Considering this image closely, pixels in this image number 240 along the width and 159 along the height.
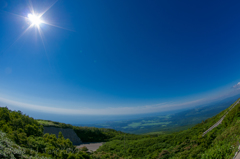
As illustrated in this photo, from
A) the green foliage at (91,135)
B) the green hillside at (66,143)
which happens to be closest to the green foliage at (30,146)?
the green hillside at (66,143)

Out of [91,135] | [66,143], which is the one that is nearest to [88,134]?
[91,135]

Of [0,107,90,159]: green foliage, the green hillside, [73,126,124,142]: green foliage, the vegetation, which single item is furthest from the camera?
[73,126,124,142]: green foliage

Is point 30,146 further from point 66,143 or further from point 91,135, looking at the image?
point 91,135

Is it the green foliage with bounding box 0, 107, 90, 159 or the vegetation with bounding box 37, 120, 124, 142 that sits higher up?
the green foliage with bounding box 0, 107, 90, 159

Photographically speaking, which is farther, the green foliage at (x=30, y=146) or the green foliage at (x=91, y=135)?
the green foliage at (x=91, y=135)

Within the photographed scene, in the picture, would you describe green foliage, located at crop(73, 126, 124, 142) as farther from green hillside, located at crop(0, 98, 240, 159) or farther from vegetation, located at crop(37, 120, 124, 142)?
green hillside, located at crop(0, 98, 240, 159)

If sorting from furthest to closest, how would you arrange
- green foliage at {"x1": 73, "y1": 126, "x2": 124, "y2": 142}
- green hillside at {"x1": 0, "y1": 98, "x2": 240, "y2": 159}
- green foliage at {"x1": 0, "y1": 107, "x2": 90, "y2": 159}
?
green foliage at {"x1": 73, "y1": 126, "x2": 124, "y2": 142} < green hillside at {"x1": 0, "y1": 98, "x2": 240, "y2": 159} < green foliage at {"x1": 0, "y1": 107, "x2": 90, "y2": 159}

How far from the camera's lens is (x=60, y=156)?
7879 millimetres

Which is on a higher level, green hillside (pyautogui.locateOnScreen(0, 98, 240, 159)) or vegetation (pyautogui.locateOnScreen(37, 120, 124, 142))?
green hillside (pyautogui.locateOnScreen(0, 98, 240, 159))

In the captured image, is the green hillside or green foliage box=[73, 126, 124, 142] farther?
green foliage box=[73, 126, 124, 142]

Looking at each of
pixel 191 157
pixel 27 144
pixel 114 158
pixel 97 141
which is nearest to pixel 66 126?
pixel 97 141

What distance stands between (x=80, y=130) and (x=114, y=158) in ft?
114

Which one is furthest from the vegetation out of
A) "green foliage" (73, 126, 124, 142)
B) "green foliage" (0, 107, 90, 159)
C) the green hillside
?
"green foliage" (0, 107, 90, 159)

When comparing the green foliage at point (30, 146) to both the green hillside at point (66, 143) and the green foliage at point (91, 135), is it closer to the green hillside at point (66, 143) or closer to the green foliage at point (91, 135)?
the green hillside at point (66, 143)
